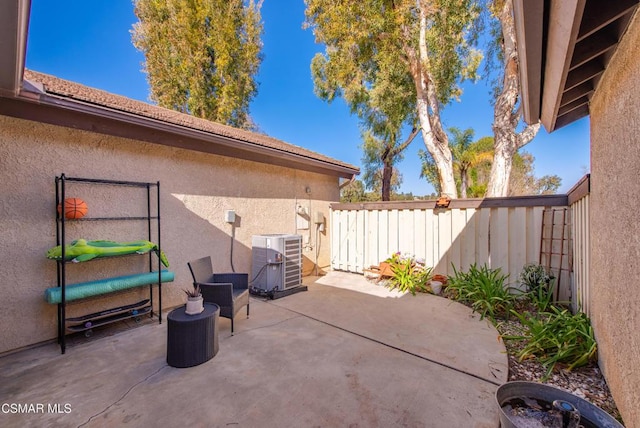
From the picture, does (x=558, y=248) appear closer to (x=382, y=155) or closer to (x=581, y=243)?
(x=581, y=243)


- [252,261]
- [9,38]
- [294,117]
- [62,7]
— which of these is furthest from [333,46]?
[9,38]

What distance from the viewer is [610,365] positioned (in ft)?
8.02

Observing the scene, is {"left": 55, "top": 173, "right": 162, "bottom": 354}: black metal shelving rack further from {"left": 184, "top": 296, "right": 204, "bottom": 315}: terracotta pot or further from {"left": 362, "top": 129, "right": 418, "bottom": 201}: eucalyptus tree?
{"left": 362, "top": 129, "right": 418, "bottom": 201}: eucalyptus tree

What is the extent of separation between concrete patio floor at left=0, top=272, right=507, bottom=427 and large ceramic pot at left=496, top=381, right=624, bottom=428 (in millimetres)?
395

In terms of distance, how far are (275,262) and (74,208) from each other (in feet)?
10.8

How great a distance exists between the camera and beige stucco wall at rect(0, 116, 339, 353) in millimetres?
3486

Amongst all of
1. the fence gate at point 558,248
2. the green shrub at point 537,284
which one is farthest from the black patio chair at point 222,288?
the fence gate at point 558,248

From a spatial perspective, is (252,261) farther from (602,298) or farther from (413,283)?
(602,298)

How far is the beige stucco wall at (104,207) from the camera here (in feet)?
11.4

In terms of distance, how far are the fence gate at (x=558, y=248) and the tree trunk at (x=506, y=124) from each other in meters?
4.30

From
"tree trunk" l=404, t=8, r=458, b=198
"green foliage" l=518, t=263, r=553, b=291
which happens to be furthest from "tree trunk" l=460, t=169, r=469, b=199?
"green foliage" l=518, t=263, r=553, b=291

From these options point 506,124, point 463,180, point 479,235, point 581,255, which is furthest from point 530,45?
point 463,180

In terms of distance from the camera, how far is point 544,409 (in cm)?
198

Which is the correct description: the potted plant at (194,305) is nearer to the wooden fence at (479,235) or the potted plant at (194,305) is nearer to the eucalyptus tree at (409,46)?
the wooden fence at (479,235)
